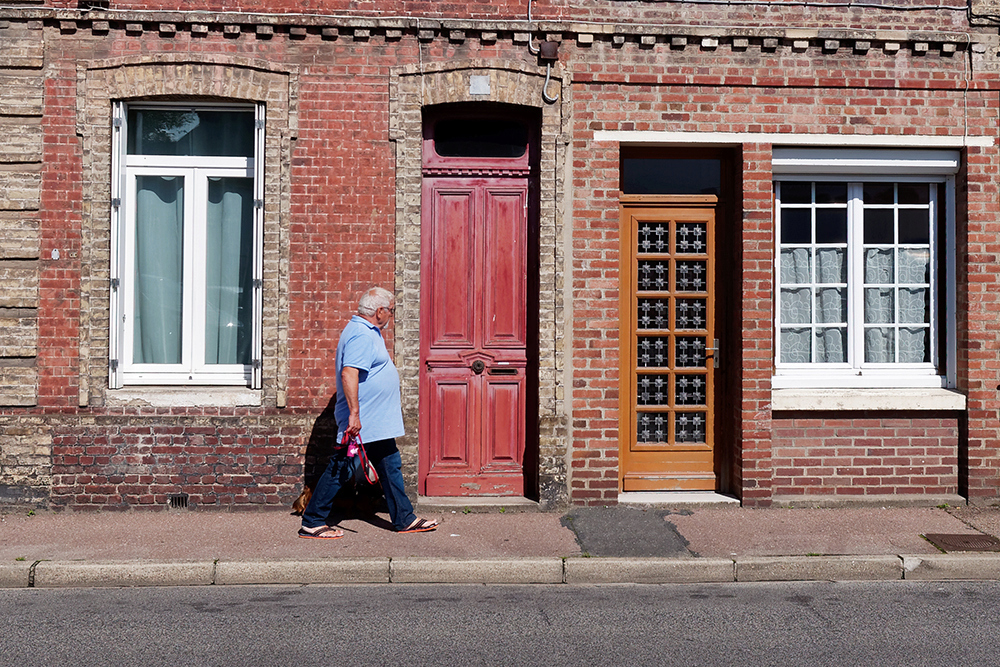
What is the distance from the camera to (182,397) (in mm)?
7578

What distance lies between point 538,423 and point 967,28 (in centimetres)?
528

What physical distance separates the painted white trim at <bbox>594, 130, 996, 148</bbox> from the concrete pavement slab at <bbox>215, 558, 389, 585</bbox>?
164 inches

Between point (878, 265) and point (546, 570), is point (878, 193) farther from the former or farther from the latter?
point (546, 570)

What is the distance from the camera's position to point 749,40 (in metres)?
7.76

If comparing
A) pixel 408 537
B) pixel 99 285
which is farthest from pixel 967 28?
pixel 99 285

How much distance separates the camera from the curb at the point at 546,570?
5.90m

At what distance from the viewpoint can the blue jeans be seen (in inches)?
264

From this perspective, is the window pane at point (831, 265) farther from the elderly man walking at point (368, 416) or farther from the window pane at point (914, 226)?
the elderly man walking at point (368, 416)

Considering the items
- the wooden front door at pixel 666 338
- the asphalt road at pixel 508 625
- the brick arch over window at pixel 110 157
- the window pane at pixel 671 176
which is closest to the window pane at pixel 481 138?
the window pane at pixel 671 176

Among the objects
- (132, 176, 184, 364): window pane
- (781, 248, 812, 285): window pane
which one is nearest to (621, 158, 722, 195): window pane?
(781, 248, 812, 285): window pane

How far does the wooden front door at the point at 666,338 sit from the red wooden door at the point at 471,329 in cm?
100

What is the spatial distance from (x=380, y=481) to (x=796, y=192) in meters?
4.61

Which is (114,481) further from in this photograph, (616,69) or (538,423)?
(616,69)

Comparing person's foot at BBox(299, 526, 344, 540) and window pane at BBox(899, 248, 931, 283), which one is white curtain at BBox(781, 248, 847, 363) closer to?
window pane at BBox(899, 248, 931, 283)
